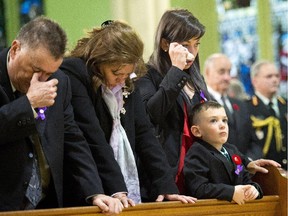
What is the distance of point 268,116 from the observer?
746 cm

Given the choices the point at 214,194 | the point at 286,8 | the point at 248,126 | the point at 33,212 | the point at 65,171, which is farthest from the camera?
the point at 286,8

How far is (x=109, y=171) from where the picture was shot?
397cm

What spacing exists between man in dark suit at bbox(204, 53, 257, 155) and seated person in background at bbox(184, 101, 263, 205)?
2.38m

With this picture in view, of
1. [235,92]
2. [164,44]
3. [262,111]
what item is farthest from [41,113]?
[235,92]

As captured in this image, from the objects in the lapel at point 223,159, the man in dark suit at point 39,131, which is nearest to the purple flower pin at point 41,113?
the man in dark suit at point 39,131

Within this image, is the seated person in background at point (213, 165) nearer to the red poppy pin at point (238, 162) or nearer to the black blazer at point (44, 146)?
the red poppy pin at point (238, 162)

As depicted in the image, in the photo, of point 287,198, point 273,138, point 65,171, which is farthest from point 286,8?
point 65,171

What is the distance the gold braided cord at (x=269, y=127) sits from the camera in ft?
23.9

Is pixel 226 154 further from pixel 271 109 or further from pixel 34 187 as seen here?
pixel 271 109

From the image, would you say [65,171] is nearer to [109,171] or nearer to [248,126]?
[109,171]

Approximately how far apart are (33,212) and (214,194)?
107cm

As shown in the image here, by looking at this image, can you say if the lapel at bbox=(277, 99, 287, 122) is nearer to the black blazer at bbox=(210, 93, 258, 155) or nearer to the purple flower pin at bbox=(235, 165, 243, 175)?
the black blazer at bbox=(210, 93, 258, 155)

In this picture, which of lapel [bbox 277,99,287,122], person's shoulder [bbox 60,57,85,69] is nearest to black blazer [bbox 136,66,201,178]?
person's shoulder [bbox 60,57,85,69]

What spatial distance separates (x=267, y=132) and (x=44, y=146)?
388cm
